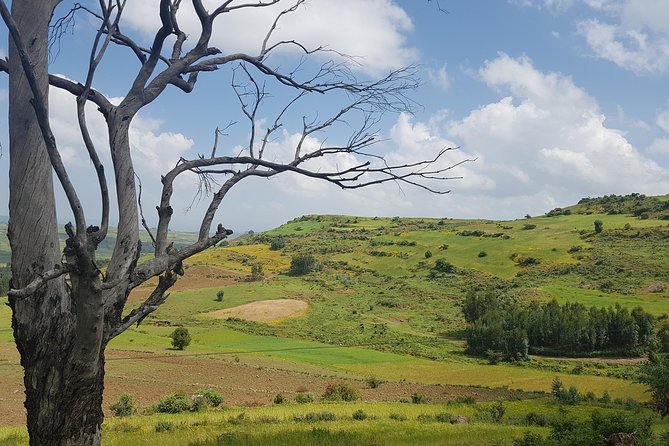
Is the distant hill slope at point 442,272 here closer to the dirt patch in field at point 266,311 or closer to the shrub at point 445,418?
the dirt patch in field at point 266,311

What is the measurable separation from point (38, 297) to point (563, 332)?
186 feet

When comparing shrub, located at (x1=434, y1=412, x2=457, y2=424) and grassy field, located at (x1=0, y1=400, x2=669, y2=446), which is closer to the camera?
grassy field, located at (x1=0, y1=400, x2=669, y2=446)

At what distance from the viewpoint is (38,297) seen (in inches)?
202

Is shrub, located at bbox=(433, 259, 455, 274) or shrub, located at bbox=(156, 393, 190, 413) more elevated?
shrub, located at bbox=(433, 259, 455, 274)

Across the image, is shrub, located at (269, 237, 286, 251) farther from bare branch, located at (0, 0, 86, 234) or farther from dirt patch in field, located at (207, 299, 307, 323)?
bare branch, located at (0, 0, 86, 234)

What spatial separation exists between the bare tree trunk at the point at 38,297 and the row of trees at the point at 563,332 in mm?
50777

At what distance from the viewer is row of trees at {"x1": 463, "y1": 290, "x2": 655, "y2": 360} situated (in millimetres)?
52031

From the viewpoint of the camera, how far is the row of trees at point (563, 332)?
2048 inches

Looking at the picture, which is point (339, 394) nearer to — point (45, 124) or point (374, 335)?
point (45, 124)

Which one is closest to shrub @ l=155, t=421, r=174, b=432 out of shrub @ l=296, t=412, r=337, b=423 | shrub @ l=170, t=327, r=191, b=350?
shrub @ l=296, t=412, r=337, b=423

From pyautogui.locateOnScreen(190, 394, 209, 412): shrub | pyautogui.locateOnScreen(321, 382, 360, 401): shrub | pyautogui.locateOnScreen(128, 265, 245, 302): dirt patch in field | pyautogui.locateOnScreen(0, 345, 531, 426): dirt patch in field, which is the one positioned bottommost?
pyautogui.locateOnScreen(0, 345, 531, 426): dirt patch in field

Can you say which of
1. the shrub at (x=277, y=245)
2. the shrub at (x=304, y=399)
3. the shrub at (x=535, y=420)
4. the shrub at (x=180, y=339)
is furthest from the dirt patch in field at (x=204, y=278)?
the shrub at (x=535, y=420)

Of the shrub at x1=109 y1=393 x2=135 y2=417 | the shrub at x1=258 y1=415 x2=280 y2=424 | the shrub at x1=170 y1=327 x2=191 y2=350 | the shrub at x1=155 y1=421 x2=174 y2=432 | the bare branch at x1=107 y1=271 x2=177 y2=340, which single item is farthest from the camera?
the shrub at x1=170 y1=327 x2=191 y2=350

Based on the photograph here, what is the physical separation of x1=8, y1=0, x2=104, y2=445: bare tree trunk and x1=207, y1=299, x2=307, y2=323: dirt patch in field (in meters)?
60.4
